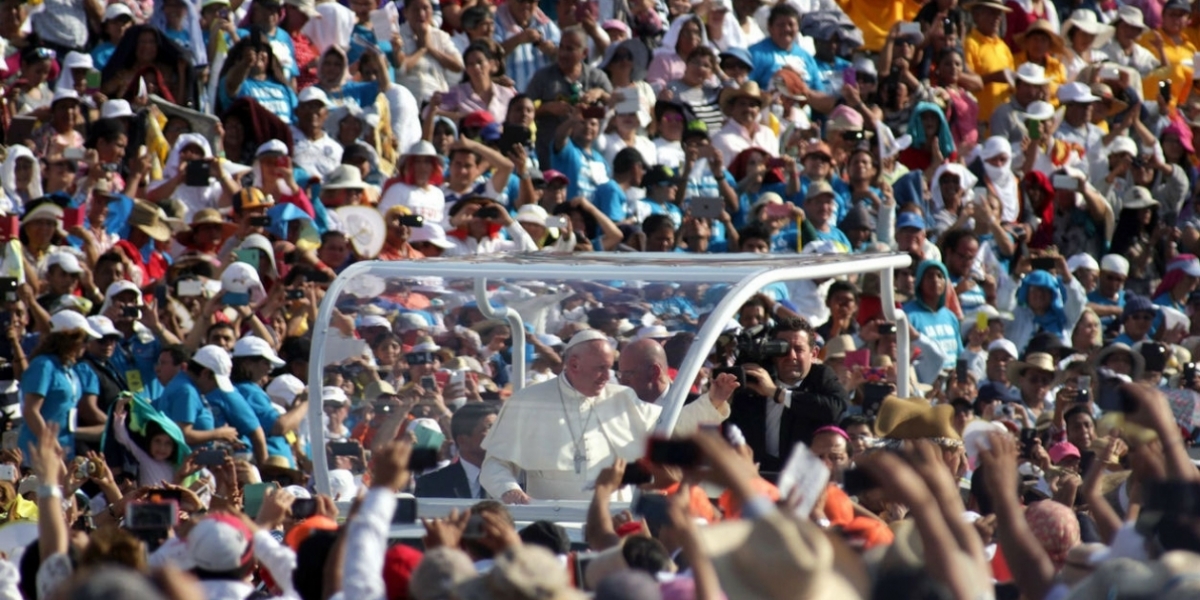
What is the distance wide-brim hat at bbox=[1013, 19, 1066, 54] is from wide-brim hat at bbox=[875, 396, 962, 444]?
9.88m

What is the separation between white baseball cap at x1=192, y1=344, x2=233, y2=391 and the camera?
35.4ft

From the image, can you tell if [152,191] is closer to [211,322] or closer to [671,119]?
[211,322]

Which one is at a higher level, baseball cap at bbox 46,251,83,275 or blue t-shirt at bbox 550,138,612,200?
baseball cap at bbox 46,251,83,275

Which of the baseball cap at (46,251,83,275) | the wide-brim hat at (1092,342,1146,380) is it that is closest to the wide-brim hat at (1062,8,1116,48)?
the wide-brim hat at (1092,342,1146,380)

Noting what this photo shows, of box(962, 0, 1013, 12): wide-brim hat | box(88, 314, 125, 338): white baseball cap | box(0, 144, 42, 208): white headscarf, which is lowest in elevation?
box(88, 314, 125, 338): white baseball cap

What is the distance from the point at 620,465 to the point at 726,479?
2.73 metres

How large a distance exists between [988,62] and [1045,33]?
A: 0.67 m

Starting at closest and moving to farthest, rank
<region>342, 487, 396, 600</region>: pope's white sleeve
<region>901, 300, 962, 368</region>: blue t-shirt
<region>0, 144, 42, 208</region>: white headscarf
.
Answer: <region>342, 487, 396, 600</region>: pope's white sleeve, <region>0, 144, 42, 208</region>: white headscarf, <region>901, 300, 962, 368</region>: blue t-shirt

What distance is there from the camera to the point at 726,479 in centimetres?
502

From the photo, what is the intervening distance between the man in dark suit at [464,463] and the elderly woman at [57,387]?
7.96ft

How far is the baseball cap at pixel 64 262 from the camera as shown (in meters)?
11.4

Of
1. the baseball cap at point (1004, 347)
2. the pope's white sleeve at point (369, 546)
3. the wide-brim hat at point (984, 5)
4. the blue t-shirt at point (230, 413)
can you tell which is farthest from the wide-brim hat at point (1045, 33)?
the pope's white sleeve at point (369, 546)

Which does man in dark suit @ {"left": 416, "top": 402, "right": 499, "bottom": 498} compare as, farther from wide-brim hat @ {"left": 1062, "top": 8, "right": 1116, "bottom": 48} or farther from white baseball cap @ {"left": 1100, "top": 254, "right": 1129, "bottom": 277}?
wide-brim hat @ {"left": 1062, "top": 8, "right": 1116, "bottom": 48}

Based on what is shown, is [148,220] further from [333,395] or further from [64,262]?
[333,395]
